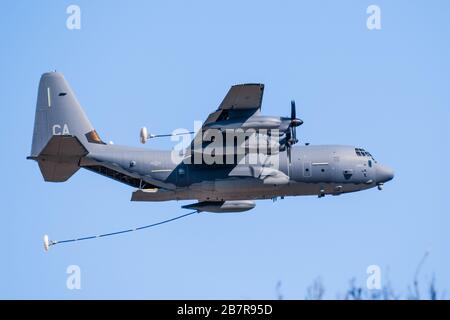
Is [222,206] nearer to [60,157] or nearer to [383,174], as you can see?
[383,174]

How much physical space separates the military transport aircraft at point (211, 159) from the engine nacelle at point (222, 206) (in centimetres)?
64

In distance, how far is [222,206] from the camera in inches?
1581

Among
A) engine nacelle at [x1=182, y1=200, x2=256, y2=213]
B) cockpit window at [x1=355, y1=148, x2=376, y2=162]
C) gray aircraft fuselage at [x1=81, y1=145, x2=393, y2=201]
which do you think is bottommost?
engine nacelle at [x1=182, y1=200, x2=256, y2=213]

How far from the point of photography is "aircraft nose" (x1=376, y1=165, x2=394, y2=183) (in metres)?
39.9

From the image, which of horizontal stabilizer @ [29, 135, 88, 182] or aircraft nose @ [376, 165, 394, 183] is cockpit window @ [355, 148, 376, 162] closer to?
aircraft nose @ [376, 165, 394, 183]

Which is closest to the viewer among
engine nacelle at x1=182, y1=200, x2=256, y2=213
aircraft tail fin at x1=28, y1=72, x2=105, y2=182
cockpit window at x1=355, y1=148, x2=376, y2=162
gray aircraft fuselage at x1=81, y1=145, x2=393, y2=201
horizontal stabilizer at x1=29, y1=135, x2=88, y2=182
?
Result: horizontal stabilizer at x1=29, y1=135, x2=88, y2=182

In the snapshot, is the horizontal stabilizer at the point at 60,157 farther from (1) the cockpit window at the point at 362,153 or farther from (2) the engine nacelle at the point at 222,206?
Answer: (1) the cockpit window at the point at 362,153

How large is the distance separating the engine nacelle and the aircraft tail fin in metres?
4.93

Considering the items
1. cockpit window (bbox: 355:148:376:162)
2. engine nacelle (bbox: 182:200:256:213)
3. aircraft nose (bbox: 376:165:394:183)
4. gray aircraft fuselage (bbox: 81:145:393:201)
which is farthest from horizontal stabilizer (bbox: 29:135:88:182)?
aircraft nose (bbox: 376:165:394:183)

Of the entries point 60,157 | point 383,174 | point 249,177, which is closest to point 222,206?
point 249,177

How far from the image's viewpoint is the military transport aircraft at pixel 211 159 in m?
36.9

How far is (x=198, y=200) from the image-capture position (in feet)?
130
